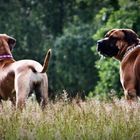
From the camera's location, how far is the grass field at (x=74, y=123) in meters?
8.55

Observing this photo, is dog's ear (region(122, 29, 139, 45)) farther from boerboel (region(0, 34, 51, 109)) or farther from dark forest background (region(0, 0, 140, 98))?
dark forest background (region(0, 0, 140, 98))

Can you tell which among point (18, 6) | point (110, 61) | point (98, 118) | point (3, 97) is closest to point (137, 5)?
point (110, 61)

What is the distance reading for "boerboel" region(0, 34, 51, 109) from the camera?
1120cm

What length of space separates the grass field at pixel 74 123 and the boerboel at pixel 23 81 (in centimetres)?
99

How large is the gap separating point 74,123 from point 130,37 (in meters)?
3.56

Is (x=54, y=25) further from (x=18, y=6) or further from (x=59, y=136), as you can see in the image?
(x=59, y=136)

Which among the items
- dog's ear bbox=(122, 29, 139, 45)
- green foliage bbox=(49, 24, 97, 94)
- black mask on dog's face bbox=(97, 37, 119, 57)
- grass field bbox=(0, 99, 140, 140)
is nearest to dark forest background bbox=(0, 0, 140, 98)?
green foliage bbox=(49, 24, 97, 94)

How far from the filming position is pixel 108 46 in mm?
12742

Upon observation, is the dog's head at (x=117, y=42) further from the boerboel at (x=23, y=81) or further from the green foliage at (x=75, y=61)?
the green foliage at (x=75, y=61)

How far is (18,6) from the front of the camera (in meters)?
44.1

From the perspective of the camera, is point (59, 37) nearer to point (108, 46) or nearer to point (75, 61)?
point (75, 61)

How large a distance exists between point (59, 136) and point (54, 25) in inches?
1512

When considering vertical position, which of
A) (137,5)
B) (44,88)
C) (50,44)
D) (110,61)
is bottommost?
(50,44)

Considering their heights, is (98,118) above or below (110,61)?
above
